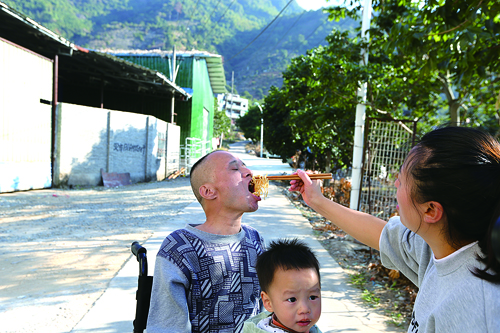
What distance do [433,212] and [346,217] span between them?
0.71 m

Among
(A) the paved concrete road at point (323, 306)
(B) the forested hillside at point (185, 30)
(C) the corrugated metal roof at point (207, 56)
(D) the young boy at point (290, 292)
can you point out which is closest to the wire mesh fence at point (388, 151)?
(A) the paved concrete road at point (323, 306)

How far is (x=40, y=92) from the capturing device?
39.3 ft

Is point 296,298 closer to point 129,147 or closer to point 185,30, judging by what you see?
point 129,147

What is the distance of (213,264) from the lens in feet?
6.64

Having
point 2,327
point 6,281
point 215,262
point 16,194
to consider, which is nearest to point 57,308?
point 2,327

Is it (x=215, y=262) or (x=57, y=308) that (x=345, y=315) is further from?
(x=57, y=308)

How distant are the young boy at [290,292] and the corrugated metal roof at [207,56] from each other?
2338 centimetres

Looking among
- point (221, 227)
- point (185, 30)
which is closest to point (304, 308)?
point (221, 227)

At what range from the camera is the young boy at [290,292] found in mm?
1719

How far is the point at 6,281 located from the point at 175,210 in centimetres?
515

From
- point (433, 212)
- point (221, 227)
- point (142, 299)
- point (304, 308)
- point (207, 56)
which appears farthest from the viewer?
point (207, 56)

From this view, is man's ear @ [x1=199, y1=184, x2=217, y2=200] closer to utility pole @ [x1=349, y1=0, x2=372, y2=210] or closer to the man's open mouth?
the man's open mouth

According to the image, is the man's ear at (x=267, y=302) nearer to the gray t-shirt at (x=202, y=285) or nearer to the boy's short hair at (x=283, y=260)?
the boy's short hair at (x=283, y=260)

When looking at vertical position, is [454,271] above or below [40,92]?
below
